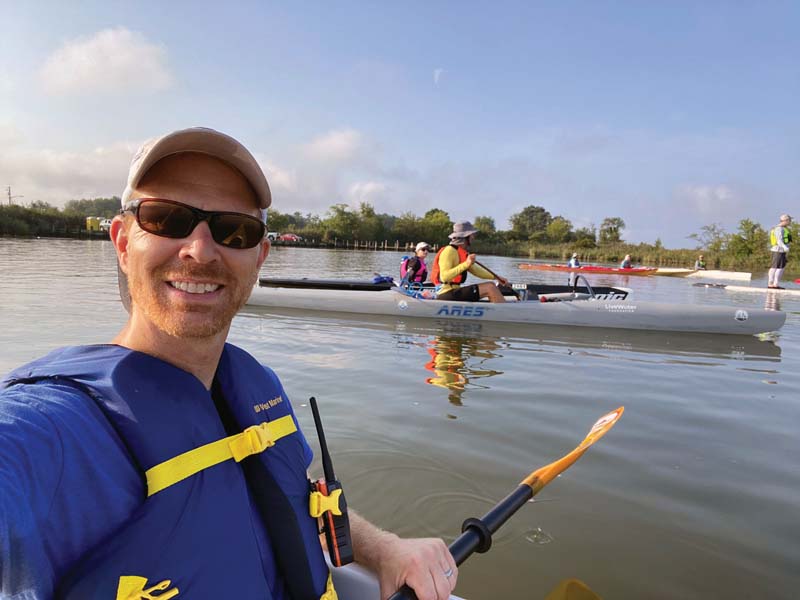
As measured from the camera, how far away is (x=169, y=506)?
1071 millimetres

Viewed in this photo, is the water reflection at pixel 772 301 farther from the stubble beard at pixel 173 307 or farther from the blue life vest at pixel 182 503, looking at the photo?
the stubble beard at pixel 173 307

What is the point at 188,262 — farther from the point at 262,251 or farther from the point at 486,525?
the point at 486,525

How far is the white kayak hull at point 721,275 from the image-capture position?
21.6 meters

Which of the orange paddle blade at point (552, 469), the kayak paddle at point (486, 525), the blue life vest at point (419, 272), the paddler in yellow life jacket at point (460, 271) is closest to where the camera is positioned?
the kayak paddle at point (486, 525)

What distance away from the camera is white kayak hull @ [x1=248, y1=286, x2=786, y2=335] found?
28.6 feet

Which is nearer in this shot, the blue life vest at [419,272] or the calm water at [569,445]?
the calm water at [569,445]

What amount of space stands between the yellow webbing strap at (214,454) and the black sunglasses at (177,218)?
539 millimetres

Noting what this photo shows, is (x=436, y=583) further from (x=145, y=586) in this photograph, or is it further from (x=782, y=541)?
(x=782, y=541)

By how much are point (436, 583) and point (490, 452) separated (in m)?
2.26

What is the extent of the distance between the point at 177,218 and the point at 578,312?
8930 millimetres

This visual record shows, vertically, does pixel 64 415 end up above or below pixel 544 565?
above

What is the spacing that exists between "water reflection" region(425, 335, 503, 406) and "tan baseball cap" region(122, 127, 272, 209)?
12.4ft

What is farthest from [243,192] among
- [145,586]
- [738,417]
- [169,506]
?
[738,417]

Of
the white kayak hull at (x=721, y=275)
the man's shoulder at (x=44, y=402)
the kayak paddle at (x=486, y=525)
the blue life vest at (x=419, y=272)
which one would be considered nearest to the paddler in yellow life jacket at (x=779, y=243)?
the white kayak hull at (x=721, y=275)
